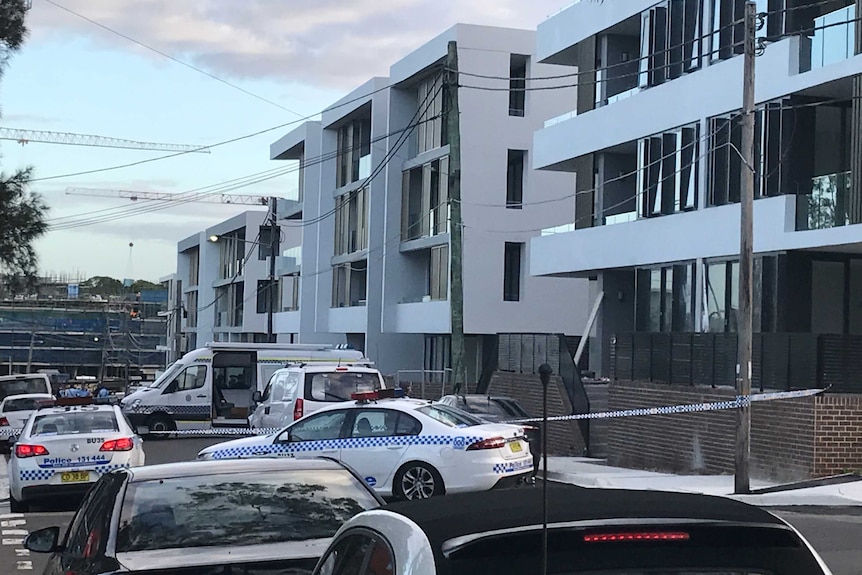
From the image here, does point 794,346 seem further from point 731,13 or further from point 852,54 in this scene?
point 731,13

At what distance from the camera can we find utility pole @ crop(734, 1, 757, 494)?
19.2 m

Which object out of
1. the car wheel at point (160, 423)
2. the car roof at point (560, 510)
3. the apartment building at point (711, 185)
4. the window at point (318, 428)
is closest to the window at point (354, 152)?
the apartment building at point (711, 185)

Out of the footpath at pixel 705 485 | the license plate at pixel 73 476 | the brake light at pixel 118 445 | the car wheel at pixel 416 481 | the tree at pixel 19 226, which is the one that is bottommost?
the footpath at pixel 705 485

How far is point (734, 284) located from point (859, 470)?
794 centimetres

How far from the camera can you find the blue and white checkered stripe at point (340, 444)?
16.8 m

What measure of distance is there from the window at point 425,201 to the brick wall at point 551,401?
12.9 meters

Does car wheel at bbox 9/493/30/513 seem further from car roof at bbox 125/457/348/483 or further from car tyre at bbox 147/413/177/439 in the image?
car tyre at bbox 147/413/177/439

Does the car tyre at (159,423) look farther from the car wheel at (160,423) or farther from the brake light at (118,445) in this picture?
the brake light at (118,445)

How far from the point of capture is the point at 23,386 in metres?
34.4

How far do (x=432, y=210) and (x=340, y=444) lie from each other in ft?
106

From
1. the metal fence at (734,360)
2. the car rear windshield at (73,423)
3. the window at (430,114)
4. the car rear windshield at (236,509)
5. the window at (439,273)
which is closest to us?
the car rear windshield at (236,509)

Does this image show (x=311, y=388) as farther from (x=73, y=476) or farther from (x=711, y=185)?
(x=711, y=185)

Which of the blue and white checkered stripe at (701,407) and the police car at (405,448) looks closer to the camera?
the police car at (405,448)

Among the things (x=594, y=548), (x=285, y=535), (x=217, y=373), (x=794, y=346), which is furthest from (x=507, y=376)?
(x=594, y=548)
